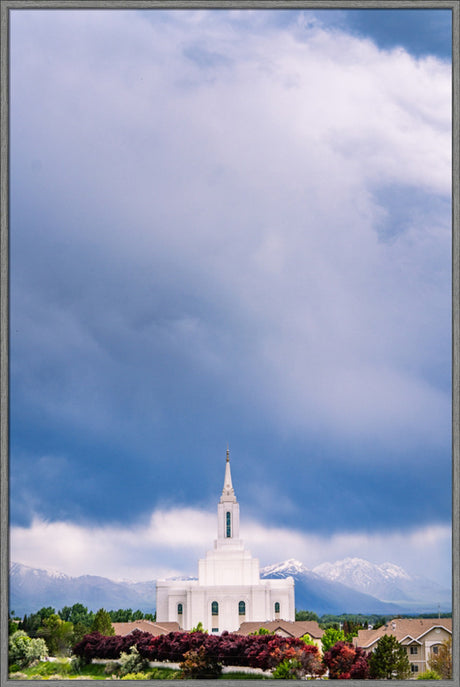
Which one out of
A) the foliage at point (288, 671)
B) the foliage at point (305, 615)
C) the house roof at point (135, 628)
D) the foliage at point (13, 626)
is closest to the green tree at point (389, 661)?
the foliage at point (288, 671)

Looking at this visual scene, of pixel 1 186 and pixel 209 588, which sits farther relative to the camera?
pixel 209 588

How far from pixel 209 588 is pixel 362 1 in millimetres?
23196

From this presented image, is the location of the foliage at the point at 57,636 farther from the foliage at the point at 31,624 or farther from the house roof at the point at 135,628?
the house roof at the point at 135,628

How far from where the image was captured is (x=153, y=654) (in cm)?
1465

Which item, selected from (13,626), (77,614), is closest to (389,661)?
(13,626)

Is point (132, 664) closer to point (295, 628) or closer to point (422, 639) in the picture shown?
point (422, 639)

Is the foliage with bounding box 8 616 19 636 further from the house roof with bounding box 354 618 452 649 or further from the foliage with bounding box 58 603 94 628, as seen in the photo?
the house roof with bounding box 354 618 452 649

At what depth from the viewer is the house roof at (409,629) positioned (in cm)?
1464

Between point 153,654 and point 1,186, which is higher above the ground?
point 1,186

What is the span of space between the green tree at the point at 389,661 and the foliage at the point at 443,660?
0.45m

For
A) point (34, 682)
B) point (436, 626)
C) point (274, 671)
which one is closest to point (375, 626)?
point (436, 626)

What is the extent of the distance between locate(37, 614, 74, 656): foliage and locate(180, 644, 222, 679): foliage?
2.54 metres

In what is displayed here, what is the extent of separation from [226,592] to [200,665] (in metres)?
16.2

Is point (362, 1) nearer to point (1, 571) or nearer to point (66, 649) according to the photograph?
point (1, 571)
